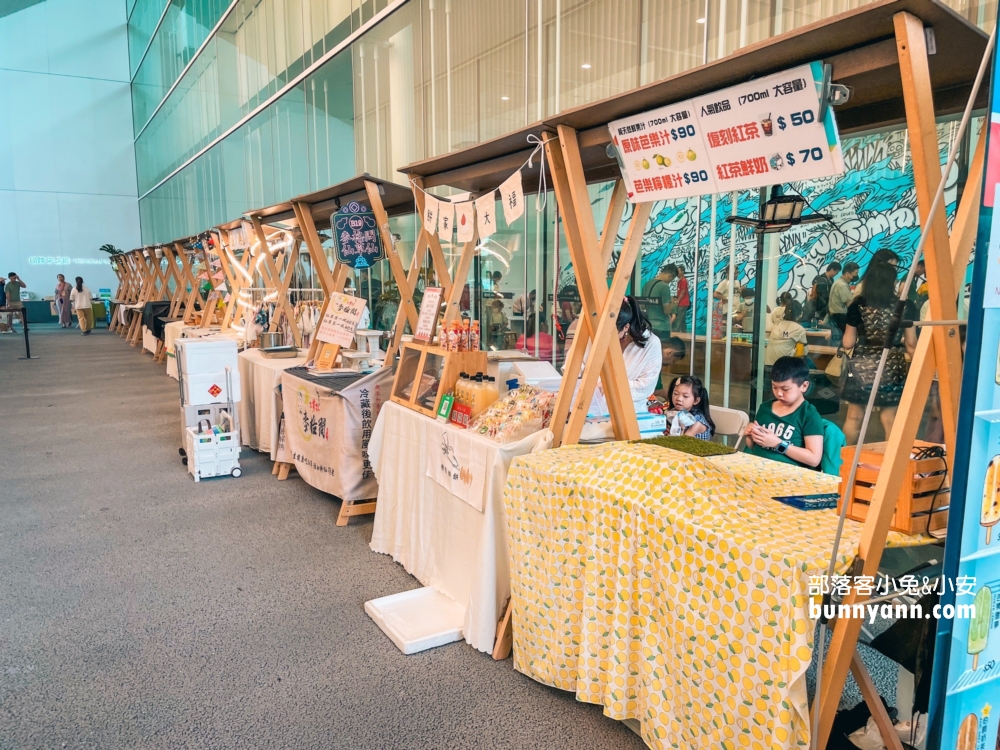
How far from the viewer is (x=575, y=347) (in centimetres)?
256

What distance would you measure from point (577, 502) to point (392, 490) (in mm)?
1638

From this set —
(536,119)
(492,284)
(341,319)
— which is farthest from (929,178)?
(492,284)

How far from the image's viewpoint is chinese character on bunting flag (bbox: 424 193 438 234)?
352cm

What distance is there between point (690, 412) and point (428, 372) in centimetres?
134

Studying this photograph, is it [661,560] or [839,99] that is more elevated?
[839,99]

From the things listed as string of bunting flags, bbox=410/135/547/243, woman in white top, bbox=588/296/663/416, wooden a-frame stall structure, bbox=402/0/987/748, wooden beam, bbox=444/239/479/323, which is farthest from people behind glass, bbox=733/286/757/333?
wooden a-frame stall structure, bbox=402/0/987/748

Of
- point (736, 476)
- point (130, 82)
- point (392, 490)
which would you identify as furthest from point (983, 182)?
point (130, 82)

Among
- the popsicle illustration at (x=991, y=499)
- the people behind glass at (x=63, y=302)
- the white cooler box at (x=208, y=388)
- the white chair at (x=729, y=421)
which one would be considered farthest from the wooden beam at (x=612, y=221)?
the people behind glass at (x=63, y=302)

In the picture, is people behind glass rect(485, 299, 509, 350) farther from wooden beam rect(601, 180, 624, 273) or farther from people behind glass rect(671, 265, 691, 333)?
wooden beam rect(601, 180, 624, 273)

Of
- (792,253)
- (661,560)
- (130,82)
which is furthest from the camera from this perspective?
(130,82)

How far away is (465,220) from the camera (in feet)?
10.7

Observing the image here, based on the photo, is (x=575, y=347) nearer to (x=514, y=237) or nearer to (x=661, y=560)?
(x=661, y=560)

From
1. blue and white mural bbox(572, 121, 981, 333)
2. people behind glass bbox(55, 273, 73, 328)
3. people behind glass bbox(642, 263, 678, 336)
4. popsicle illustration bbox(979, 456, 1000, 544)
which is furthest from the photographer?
people behind glass bbox(55, 273, 73, 328)

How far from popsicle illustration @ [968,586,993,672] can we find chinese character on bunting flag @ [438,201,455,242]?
2652mm
